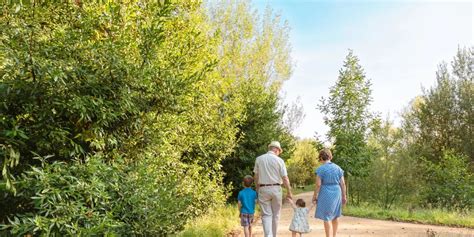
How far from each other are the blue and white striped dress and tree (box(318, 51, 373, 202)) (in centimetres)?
988

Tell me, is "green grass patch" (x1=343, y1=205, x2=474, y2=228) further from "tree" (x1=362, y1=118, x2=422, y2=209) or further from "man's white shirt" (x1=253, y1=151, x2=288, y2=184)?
"man's white shirt" (x1=253, y1=151, x2=288, y2=184)

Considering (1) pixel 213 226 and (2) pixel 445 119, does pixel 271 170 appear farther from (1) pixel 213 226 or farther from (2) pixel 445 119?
(2) pixel 445 119

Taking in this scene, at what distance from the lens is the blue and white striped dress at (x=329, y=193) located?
7.46m

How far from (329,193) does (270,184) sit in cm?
118

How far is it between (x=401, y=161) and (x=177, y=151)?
13.8 metres

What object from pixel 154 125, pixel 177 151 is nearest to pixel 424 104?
pixel 177 151

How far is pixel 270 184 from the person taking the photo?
7340mm

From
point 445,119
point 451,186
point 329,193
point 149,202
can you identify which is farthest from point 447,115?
point 149,202

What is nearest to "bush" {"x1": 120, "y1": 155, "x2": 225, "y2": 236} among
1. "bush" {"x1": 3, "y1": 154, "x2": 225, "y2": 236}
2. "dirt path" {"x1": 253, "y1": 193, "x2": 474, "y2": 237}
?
"bush" {"x1": 3, "y1": 154, "x2": 225, "y2": 236}

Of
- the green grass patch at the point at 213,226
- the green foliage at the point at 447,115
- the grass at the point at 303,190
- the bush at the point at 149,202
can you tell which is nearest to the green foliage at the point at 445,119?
the green foliage at the point at 447,115

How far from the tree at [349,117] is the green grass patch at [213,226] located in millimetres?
7205

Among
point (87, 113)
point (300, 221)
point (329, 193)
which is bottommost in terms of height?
point (300, 221)

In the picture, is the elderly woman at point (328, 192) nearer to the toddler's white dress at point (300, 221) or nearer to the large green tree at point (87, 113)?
the toddler's white dress at point (300, 221)

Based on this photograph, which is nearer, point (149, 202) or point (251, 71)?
point (149, 202)
